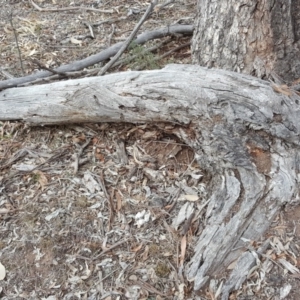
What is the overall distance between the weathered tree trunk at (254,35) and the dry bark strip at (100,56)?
3.28 feet

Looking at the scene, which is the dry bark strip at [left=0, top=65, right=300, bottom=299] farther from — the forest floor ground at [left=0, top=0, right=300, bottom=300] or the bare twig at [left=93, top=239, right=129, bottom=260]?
the bare twig at [left=93, top=239, right=129, bottom=260]

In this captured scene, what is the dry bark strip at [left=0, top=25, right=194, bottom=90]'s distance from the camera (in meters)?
3.83

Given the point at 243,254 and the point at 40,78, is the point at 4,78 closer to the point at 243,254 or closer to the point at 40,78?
the point at 40,78

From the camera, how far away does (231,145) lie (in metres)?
2.89

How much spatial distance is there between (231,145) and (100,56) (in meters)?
1.72

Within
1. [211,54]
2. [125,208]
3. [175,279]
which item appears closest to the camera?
[175,279]

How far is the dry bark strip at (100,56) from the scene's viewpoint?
12.6 ft

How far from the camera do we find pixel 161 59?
411 centimetres

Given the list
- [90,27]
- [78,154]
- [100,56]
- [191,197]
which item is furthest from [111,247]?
[90,27]

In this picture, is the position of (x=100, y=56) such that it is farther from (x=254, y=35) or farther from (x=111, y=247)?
(x=111, y=247)

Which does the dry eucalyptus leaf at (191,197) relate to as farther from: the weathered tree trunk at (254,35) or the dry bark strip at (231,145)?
the weathered tree trunk at (254,35)

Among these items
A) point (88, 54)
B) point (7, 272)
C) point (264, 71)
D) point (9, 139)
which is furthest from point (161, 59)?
point (7, 272)

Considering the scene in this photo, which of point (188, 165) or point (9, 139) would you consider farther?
point (9, 139)

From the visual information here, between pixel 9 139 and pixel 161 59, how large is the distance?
53.9 inches
